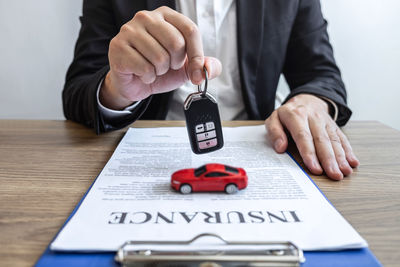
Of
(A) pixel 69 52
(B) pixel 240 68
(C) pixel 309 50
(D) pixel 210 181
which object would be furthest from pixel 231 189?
(A) pixel 69 52

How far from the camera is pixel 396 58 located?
1.54 meters

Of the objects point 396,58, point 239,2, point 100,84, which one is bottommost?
point 396,58

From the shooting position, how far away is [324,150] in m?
0.54

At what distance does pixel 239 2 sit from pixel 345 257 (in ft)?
2.56

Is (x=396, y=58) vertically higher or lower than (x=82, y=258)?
lower

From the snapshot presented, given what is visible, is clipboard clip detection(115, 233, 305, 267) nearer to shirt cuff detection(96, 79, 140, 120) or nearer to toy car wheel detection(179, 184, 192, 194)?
toy car wheel detection(179, 184, 192, 194)

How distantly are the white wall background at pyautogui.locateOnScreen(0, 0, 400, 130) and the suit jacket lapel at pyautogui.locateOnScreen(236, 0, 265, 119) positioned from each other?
25.6 inches

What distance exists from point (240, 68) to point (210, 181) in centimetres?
59

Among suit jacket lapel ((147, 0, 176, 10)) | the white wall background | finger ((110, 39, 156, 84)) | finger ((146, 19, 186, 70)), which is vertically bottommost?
the white wall background

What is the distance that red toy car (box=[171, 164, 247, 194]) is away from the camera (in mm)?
411

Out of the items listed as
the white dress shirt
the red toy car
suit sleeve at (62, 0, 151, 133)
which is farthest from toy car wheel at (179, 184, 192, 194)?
the white dress shirt

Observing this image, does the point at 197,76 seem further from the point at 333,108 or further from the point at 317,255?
the point at 333,108

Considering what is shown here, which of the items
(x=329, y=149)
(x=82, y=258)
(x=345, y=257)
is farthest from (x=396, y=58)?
(x=82, y=258)

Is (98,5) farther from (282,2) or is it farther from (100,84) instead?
(282,2)
